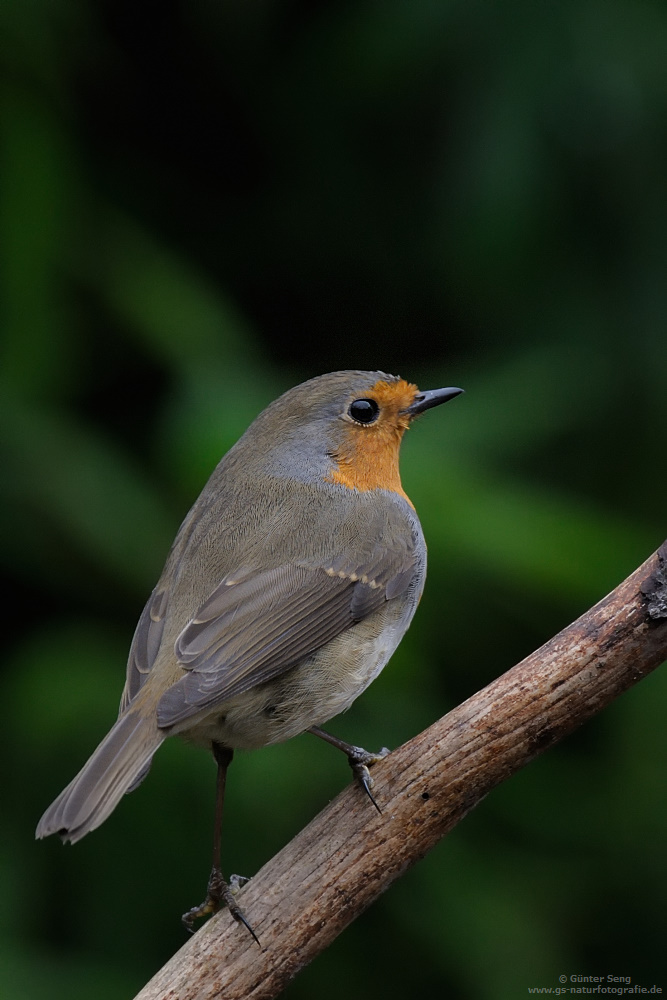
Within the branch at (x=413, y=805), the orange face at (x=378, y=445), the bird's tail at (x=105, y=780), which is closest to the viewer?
the bird's tail at (x=105, y=780)

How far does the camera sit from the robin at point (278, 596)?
2.87 meters

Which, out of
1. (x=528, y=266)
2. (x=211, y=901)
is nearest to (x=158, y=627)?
(x=211, y=901)

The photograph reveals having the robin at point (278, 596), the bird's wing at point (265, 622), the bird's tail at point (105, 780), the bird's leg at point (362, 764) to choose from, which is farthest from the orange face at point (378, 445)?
the bird's tail at point (105, 780)

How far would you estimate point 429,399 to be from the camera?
375 centimetres

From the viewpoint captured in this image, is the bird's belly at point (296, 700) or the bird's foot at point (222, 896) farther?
the bird's belly at point (296, 700)

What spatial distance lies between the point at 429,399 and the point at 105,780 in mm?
1638

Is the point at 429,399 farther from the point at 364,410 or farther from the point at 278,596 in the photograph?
the point at 278,596

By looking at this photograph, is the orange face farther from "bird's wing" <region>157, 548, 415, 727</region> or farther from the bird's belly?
the bird's belly

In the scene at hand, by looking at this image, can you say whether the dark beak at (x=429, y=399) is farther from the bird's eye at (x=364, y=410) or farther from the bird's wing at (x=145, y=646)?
the bird's wing at (x=145, y=646)

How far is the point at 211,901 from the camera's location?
300 cm

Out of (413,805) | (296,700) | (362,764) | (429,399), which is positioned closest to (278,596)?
(296,700)

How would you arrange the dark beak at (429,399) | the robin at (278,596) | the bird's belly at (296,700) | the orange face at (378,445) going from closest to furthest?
the robin at (278,596)
the bird's belly at (296,700)
the orange face at (378,445)
the dark beak at (429,399)

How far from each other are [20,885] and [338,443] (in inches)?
72.5

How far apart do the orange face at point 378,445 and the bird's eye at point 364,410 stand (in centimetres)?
1
